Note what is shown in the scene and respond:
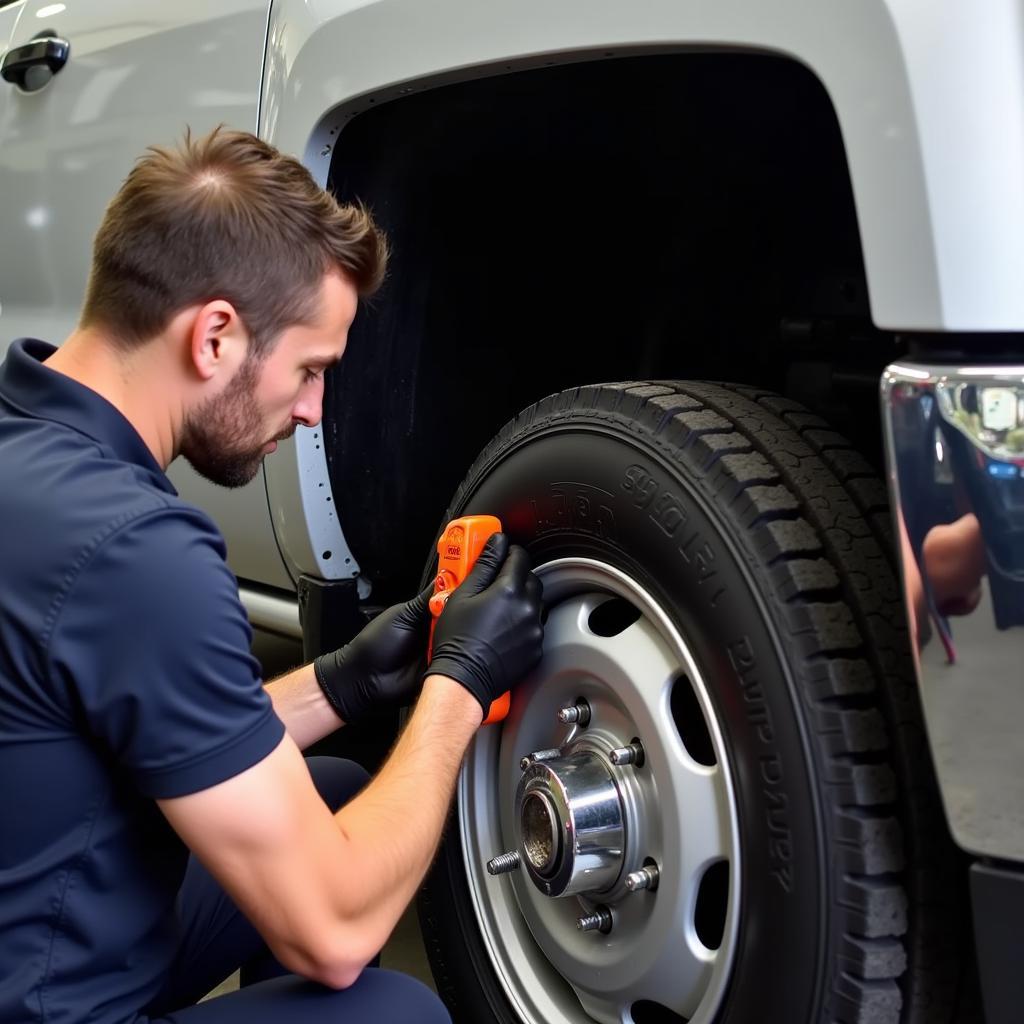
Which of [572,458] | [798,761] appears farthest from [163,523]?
[798,761]

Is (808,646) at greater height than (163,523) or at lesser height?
→ lesser

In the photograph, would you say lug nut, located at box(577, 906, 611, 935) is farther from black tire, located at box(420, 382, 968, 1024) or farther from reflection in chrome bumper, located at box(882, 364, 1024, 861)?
reflection in chrome bumper, located at box(882, 364, 1024, 861)

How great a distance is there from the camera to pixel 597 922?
130 cm

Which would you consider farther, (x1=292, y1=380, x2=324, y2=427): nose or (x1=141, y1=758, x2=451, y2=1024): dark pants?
(x1=292, y1=380, x2=324, y2=427): nose

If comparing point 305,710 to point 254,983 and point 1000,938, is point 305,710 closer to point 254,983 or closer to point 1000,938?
point 254,983

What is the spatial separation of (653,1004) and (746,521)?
→ 1.89 ft

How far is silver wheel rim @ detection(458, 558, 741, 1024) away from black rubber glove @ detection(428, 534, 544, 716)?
0.03 m

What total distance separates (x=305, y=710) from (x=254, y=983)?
0.36 m

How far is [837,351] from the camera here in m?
1.49

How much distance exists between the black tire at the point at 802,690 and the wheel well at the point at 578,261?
24 cm

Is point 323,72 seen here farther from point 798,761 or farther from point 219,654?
point 798,761

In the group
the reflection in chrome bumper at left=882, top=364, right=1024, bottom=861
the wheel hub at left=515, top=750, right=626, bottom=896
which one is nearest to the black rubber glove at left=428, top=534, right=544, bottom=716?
the wheel hub at left=515, top=750, right=626, bottom=896

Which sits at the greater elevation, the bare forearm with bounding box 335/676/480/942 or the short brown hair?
the short brown hair

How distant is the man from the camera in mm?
1014
